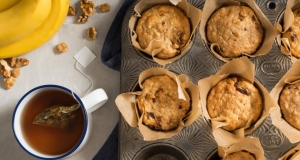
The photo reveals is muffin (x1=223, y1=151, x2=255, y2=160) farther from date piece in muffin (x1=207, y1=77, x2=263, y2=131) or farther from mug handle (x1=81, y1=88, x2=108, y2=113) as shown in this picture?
mug handle (x1=81, y1=88, x2=108, y2=113)

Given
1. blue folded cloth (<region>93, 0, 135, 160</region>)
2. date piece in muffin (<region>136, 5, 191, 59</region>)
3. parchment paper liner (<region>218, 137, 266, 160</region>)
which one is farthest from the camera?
blue folded cloth (<region>93, 0, 135, 160</region>)

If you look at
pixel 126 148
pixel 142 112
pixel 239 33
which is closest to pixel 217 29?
pixel 239 33

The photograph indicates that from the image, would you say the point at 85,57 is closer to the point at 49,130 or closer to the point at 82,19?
the point at 82,19

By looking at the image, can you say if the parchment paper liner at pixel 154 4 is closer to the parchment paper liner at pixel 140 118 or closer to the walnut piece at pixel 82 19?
the parchment paper liner at pixel 140 118

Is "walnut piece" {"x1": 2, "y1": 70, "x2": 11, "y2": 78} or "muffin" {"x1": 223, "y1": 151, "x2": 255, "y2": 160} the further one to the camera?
"walnut piece" {"x1": 2, "y1": 70, "x2": 11, "y2": 78}

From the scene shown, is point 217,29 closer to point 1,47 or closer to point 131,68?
point 131,68

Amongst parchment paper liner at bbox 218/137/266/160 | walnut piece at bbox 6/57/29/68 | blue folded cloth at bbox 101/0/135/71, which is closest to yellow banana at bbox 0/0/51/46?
walnut piece at bbox 6/57/29/68

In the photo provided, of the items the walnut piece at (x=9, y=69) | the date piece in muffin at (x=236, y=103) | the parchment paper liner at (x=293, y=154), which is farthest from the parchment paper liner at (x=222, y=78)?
the walnut piece at (x=9, y=69)
